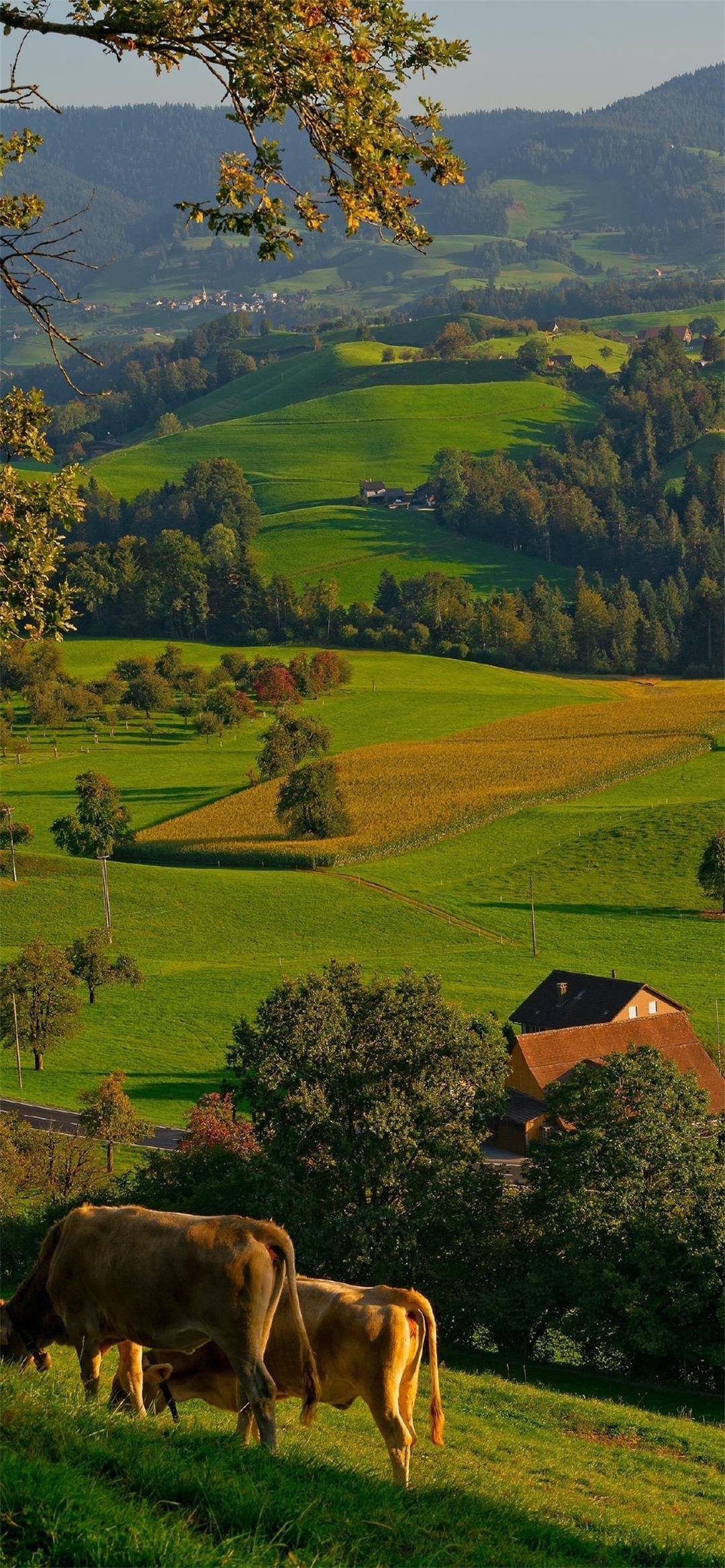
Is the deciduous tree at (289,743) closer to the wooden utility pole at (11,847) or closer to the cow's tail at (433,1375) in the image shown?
the wooden utility pole at (11,847)

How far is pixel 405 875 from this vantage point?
279ft

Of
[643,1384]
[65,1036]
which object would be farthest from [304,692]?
[643,1384]

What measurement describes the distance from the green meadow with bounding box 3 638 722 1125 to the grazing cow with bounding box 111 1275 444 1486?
40.0m

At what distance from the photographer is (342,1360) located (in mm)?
13031

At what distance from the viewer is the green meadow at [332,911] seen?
61.8 metres

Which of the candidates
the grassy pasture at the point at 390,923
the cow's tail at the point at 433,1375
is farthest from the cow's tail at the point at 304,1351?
the grassy pasture at the point at 390,923

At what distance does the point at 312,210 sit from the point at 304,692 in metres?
115

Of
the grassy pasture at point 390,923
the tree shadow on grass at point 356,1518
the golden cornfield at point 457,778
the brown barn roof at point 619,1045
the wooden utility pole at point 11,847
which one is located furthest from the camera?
the golden cornfield at point 457,778

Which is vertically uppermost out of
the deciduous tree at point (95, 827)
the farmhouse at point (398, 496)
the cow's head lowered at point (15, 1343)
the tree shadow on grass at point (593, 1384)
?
the farmhouse at point (398, 496)

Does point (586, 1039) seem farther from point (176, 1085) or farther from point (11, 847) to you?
point (11, 847)

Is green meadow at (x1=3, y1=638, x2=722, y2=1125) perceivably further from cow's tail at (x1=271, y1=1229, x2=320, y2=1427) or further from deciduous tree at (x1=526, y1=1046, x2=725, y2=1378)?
cow's tail at (x1=271, y1=1229, x2=320, y2=1427)

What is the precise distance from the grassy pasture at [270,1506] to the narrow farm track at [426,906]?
59.0 meters

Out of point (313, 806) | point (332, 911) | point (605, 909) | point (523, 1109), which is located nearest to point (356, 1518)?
point (523, 1109)

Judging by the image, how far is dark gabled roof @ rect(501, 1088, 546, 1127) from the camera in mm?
52031
